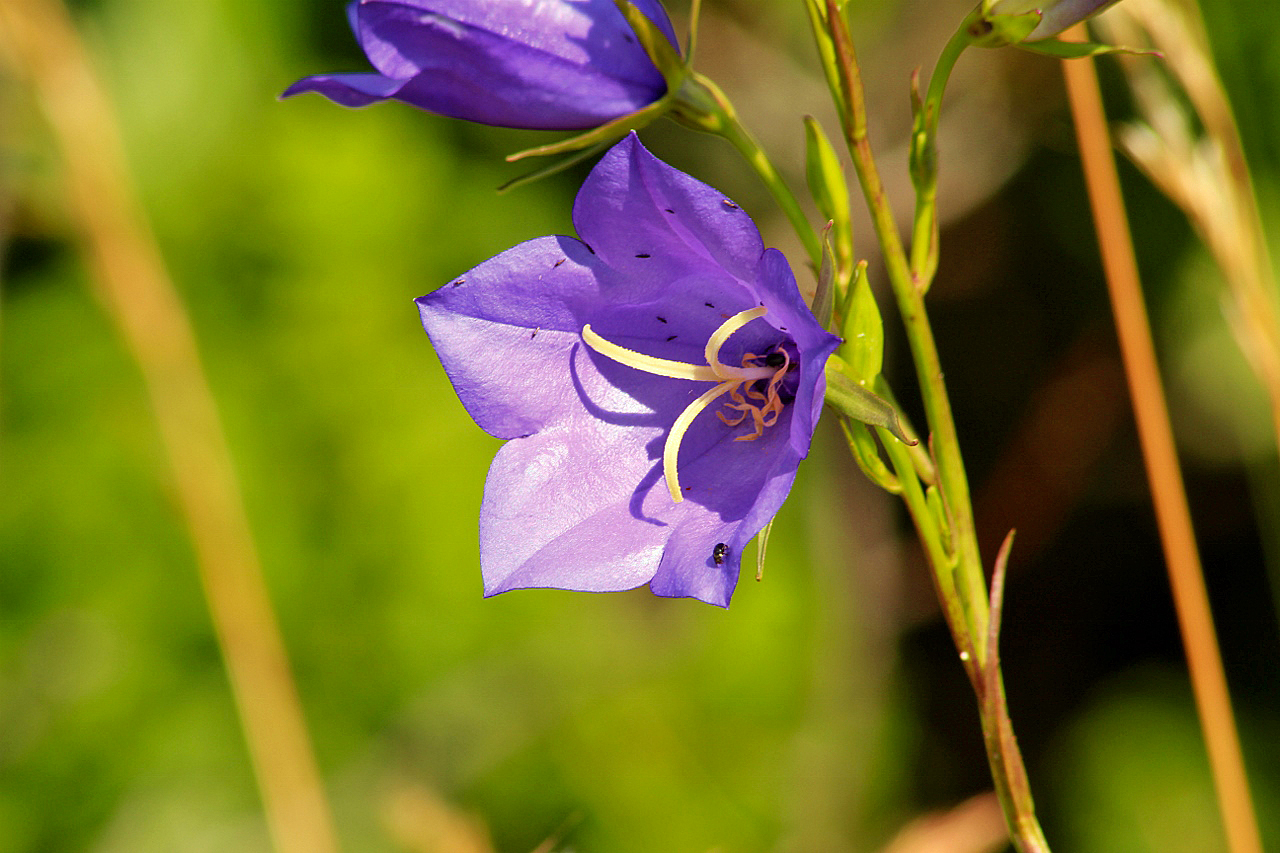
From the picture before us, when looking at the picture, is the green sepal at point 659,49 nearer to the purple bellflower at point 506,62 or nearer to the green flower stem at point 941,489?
the purple bellflower at point 506,62

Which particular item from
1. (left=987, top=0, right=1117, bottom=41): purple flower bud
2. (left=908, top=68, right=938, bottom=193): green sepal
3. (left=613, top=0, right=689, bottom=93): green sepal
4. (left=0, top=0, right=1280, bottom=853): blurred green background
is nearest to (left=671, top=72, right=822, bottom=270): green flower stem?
(left=613, top=0, right=689, bottom=93): green sepal

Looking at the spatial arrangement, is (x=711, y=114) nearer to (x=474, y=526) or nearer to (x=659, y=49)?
(x=659, y=49)

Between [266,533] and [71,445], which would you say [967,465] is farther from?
[71,445]

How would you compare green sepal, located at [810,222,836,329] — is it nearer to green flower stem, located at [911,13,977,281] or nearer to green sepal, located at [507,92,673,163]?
green flower stem, located at [911,13,977,281]

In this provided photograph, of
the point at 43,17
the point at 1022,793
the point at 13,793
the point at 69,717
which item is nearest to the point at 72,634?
the point at 69,717

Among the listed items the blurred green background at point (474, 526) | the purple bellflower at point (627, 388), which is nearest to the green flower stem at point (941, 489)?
the purple bellflower at point (627, 388)

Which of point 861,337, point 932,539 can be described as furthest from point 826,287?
point 932,539

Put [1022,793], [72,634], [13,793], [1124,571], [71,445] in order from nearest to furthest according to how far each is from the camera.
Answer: [1022,793] → [13,793] → [72,634] → [71,445] → [1124,571]
